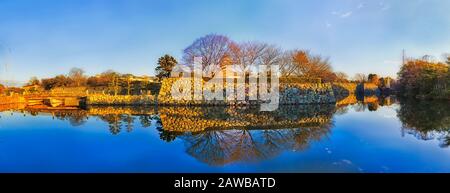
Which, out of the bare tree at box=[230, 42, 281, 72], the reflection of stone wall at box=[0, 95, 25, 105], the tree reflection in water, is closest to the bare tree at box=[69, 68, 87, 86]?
the reflection of stone wall at box=[0, 95, 25, 105]

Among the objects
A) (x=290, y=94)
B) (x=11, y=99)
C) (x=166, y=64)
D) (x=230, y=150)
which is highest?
(x=166, y=64)

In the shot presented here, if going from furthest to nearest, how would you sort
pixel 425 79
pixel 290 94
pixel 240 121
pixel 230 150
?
pixel 425 79, pixel 290 94, pixel 240 121, pixel 230 150

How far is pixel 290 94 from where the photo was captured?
1994 cm

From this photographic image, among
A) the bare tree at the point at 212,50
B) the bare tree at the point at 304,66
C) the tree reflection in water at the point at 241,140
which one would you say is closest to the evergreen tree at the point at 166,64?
the bare tree at the point at 212,50

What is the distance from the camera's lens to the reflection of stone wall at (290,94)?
61.8 feet

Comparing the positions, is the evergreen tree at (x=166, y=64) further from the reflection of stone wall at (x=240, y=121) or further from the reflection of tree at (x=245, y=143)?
the reflection of tree at (x=245, y=143)

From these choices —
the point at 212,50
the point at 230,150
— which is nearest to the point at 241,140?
the point at 230,150

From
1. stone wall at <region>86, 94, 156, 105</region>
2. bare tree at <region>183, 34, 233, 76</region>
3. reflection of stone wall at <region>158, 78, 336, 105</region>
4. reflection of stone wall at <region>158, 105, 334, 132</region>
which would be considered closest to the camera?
reflection of stone wall at <region>158, 105, 334, 132</region>

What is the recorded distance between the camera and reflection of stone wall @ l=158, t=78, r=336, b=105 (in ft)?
61.8

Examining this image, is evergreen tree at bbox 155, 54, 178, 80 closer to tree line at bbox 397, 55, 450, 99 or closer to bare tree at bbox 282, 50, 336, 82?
bare tree at bbox 282, 50, 336, 82

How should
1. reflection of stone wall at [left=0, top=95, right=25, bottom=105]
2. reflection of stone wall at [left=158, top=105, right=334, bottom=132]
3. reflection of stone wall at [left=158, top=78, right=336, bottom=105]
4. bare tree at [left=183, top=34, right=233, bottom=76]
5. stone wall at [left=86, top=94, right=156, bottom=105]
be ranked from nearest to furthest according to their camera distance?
reflection of stone wall at [left=158, top=105, right=334, bottom=132] < reflection of stone wall at [left=158, top=78, right=336, bottom=105] < stone wall at [left=86, top=94, right=156, bottom=105] < reflection of stone wall at [left=0, top=95, right=25, bottom=105] < bare tree at [left=183, top=34, right=233, bottom=76]

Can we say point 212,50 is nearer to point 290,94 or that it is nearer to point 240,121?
point 290,94
